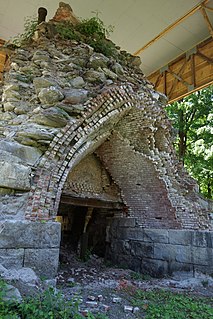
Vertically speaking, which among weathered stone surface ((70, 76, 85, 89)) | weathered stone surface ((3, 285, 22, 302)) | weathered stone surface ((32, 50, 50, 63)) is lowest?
weathered stone surface ((3, 285, 22, 302))

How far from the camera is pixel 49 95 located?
4.88 metres

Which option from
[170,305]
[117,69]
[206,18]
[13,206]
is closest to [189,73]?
[206,18]

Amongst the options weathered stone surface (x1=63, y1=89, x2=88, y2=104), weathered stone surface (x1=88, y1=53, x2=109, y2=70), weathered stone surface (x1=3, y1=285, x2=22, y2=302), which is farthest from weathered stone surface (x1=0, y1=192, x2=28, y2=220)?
weathered stone surface (x1=88, y1=53, x2=109, y2=70)

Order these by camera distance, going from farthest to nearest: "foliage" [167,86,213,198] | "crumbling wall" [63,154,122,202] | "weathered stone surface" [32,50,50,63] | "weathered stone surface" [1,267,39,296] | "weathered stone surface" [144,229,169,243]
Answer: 1. "foliage" [167,86,213,198]
2. "crumbling wall" [63,154,122,202]
3. "weathered stone surface" [144,229,169,243]
4. "weathered stone surface" [32,50,50,63]
5. "weathered stone surface" [1,267,39,296]

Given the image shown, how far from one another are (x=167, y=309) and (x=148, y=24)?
294 inches

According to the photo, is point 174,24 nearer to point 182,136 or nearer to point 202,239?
point 202,239

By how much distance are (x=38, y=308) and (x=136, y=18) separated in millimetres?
7715

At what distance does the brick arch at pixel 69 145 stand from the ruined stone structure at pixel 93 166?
0.06ft

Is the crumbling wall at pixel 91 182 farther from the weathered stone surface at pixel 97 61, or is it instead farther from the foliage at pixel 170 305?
the foliage at pixel 170 305

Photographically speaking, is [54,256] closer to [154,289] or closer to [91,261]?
[154,289]

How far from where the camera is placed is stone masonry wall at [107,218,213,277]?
18.7 ft

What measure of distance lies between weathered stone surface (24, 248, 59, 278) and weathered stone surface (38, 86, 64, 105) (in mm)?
2736

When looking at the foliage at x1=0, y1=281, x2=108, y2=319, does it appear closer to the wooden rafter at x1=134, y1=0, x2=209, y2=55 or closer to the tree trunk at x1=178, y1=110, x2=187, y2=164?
the wooden rafter at x1=134, y1=0, x2=209, y2=55

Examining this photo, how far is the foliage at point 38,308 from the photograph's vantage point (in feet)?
7.89
